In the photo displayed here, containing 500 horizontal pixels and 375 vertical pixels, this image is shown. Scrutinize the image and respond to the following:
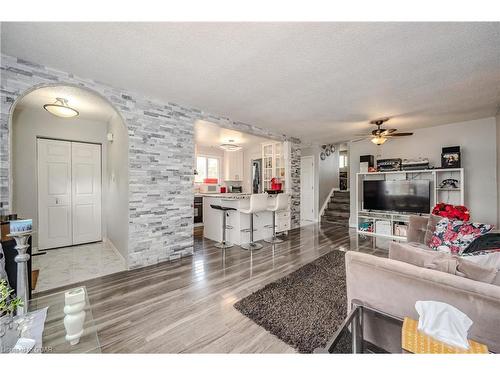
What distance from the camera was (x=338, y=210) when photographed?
22.4 feet

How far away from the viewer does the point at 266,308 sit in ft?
6.54

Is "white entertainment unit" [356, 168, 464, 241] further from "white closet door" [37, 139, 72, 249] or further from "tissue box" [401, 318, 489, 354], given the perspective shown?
"white closet door" [37, 139, 72, 249]

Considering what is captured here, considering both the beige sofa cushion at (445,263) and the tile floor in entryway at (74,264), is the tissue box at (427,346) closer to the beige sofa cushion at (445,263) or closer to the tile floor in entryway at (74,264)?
the beige sofa cushion at (445,263)

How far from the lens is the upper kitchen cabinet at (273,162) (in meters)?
5.71

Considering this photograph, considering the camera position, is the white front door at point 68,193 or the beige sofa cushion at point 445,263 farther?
the white front door at point 68,193

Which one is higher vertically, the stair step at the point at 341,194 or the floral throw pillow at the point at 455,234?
the stair step at the point at 341,194

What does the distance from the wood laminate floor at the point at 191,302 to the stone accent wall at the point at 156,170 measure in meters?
0.39

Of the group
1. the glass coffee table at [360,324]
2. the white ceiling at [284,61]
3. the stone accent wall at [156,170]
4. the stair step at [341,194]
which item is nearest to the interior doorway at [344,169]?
the stair step at [341,194]

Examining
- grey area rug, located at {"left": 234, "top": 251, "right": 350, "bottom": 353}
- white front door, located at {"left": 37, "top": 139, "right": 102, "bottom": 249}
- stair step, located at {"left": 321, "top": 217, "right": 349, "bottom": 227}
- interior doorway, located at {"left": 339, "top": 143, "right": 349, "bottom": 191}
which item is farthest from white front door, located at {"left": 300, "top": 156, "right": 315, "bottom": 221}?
white front door, located at {"left": 37, "top": 139, "right": 102, "bottom": 249}

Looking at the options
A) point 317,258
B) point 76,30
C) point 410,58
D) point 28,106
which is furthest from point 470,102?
point 28,106

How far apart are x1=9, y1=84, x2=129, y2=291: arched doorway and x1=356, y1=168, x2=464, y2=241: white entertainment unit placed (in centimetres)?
526

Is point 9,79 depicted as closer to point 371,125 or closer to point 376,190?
point 371,125

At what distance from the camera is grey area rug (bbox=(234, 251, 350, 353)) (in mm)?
1616
